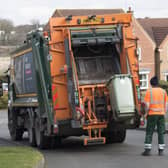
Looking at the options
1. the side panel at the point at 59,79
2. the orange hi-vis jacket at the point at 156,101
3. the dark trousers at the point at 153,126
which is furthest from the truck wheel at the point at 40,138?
the orange hi-vis jacket at the point at 156,101

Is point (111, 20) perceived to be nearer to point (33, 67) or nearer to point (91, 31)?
point (91, 31)

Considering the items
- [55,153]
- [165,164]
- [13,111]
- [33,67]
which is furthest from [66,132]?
[13,111]

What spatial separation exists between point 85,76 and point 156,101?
8.15 ft

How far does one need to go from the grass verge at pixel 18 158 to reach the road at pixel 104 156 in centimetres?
46

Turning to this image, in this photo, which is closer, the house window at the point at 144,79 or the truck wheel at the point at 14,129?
the truck wheel at the point at 14,129

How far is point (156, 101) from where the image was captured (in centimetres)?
1380

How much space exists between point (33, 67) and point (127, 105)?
3.25 meters

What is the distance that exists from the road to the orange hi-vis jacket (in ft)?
3.39

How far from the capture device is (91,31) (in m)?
15.3

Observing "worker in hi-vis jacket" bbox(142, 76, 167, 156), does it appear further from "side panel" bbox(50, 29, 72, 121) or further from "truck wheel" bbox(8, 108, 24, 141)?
"truck wheel" bbox(8, 108, 24, 141)

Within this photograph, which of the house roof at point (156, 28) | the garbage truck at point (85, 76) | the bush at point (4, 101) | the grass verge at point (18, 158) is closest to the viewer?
the grass verge at point (18, 158)

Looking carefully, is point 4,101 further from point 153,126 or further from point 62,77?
point 153,126

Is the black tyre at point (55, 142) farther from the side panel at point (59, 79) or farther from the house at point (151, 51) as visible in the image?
the house at point (151, 51)

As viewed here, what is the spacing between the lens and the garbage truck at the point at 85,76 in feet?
48.1
